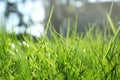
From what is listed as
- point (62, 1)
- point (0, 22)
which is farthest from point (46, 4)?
point (0, 22)

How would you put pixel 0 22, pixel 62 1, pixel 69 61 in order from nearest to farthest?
1. pixel 69 61
2. pixel 0 22
3. pixel 62 1

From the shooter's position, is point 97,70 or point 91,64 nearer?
point 97,70

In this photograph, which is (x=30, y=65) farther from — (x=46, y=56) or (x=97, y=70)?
(x=97, y=70)

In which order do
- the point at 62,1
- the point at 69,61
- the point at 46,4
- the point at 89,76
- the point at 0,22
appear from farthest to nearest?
the point at 46,4 → the point at 62,1 → the point at 0,22 → the point at 69,61 → the point at 89,76

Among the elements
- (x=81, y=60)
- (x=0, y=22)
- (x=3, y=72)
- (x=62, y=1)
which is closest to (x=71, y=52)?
(x=81, y=60)

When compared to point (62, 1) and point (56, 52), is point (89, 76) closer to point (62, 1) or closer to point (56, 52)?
point (56, 52)

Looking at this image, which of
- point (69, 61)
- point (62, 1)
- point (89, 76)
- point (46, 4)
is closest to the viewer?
point (89, 76)

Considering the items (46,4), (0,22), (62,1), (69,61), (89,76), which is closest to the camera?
(89,76)

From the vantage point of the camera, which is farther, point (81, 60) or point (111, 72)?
point (81, 60)

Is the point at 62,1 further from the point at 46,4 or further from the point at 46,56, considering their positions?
the point at 46,56
